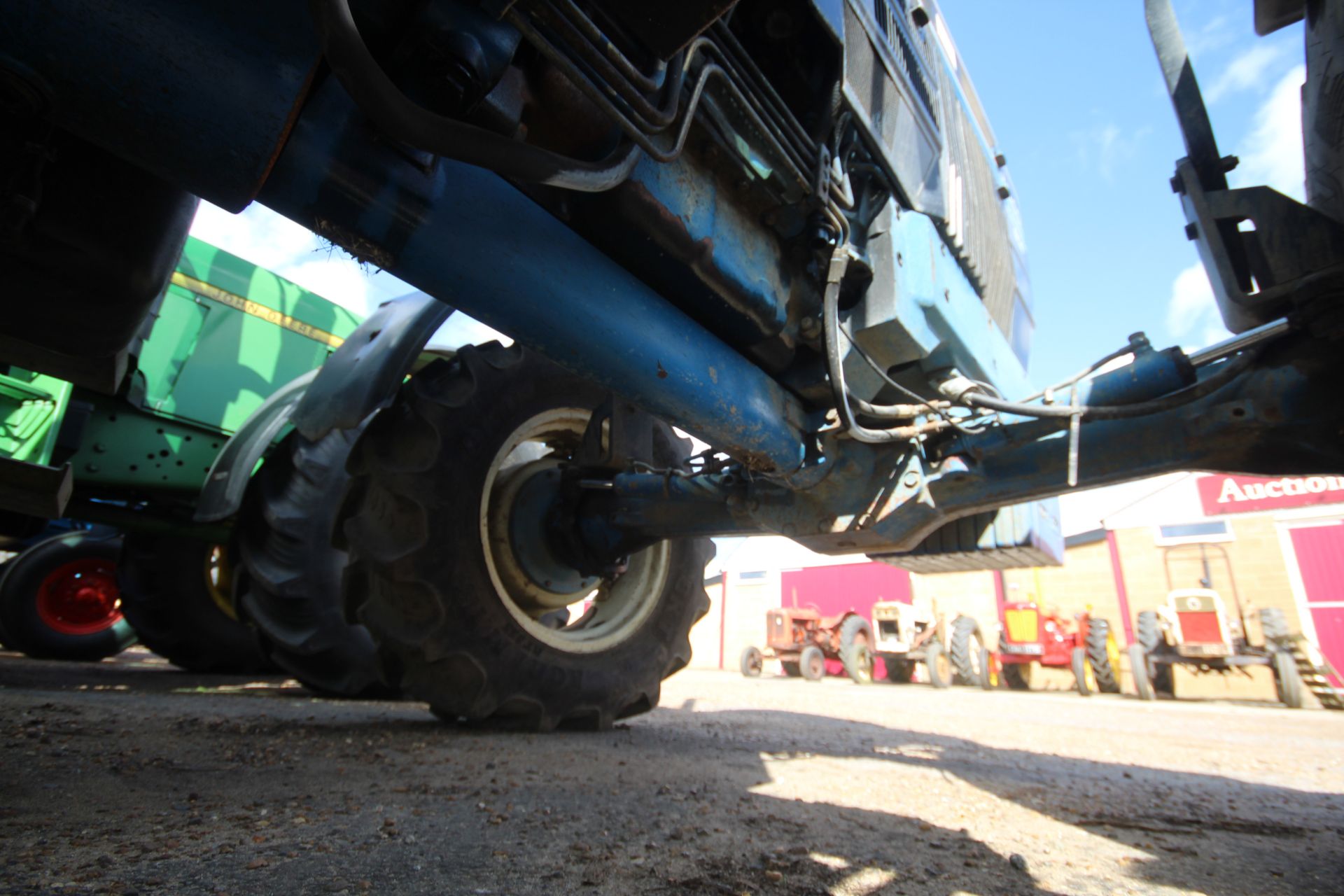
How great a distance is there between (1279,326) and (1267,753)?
3.30 meters

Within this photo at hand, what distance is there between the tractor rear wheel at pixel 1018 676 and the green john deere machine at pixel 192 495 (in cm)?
1097

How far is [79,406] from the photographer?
3234 mm

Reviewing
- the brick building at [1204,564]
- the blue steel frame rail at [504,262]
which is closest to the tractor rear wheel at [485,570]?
the blue steel frame rail at [504,262]

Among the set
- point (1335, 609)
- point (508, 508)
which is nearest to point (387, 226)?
point (508, 508)

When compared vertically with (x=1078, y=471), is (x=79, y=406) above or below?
above

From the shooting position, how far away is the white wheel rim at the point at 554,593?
7.66ft

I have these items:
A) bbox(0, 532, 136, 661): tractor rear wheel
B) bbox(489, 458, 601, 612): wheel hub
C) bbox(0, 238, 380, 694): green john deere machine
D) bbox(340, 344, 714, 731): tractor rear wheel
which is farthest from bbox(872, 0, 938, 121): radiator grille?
bbox(0, 532, 136, 661): tractor rear wheel

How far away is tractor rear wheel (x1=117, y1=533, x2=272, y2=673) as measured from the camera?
13.9ft

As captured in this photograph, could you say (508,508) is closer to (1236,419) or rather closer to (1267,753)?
(1236,419)

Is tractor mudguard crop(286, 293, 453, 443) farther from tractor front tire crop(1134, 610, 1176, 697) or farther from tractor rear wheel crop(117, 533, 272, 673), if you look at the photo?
tractor front tire crop(1134, 610, 1176, 697)

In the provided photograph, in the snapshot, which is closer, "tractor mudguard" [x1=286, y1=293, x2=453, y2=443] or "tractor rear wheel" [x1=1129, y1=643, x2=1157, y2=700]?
"tractor mudguard" [x1=286, y1=293, x2=453, y2=443]

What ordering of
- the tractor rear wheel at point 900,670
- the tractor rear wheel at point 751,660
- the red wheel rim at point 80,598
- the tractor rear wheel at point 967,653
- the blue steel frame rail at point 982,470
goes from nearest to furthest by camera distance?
the blue steel frame rail at point 982,470, the red wheel rim at point 80,598, the tractor rear wheel at point 967,653, the tractor rear wheel at point 900,670, the tractor rear wheel at point 751,660

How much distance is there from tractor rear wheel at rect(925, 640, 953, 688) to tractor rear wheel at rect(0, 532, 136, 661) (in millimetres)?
9609

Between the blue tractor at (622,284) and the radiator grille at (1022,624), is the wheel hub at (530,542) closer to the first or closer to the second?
the blue tractor at (622,284)
